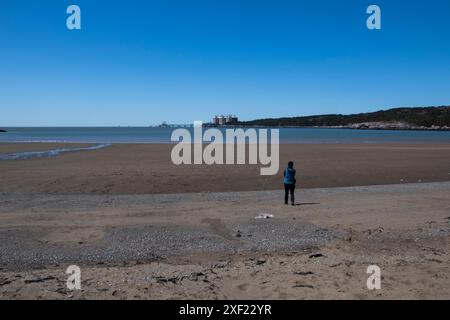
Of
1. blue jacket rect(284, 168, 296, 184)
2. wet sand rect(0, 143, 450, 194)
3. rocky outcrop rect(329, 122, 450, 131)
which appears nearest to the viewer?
blue jacket rect(284, 168, 296, 184)

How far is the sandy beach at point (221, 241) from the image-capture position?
6477mm

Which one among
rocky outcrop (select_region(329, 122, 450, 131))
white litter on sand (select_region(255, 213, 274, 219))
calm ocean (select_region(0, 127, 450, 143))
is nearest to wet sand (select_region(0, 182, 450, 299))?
white litter on sand (select_region(255, 213, 274, 219))

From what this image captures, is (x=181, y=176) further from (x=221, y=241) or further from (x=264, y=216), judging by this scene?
(x=221, y=241)

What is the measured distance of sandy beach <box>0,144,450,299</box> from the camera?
648 centimetres

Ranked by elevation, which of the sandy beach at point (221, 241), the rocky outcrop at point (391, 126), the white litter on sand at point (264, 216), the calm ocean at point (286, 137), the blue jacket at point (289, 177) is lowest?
the sandy beach at point (221, 241)

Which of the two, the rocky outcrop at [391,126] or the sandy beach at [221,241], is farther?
the rocky outcrop at [391,126]

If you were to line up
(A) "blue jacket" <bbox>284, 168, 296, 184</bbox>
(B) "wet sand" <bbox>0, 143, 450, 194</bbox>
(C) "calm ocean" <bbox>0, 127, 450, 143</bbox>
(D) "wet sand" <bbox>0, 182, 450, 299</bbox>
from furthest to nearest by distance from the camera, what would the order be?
(C) "calm ocean" <bbox>0, 127, 450, 143</bbox>, (B) "wet sand" <bbox>0, 143, 450, 194</bbox>, (A) "blue jacket" <bbox>284, 168, 296, 184</bbox>, (D) "wet sand" <bbox>0, 182, 450, 299</bbox>

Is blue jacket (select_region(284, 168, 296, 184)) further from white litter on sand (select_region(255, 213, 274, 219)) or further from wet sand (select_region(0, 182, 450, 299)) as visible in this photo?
white litter on sand (select_region(255, 213, 274, 219))

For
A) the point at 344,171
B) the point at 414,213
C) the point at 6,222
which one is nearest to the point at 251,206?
the point at 414,213

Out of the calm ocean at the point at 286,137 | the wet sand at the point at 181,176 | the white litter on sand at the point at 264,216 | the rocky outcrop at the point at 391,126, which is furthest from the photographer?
the rocky outcrop at the point at 391,126

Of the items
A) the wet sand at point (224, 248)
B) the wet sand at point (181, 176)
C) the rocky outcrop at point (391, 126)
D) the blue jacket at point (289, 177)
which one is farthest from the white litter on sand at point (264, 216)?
the rocky outcrop at point (391, 126)

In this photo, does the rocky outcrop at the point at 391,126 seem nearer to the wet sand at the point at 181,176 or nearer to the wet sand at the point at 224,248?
the wet sand at the point at 181,176

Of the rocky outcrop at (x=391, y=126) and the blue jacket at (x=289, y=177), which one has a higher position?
the rocky outcrop at (x=391, y=126)

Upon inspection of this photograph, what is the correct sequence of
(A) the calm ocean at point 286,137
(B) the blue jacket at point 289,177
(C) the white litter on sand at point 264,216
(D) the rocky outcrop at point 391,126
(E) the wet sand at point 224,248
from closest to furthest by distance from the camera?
(E) the wet sand at point 224,248 → (C) the white litter on sand at point 264,216 → (B) the blue jacket at point 289,177 → (A) the calm ocean at point 286,137 → (D) the rocky outcrop at point 391,126
